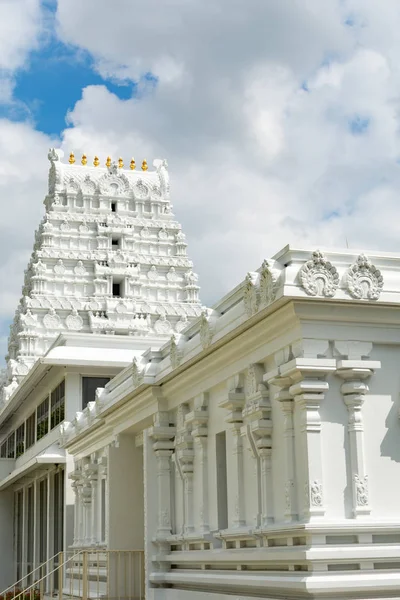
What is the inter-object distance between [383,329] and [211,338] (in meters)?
3.55

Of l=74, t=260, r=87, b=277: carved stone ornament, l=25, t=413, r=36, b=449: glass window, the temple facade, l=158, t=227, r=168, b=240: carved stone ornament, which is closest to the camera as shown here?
l=25, t=413, r=36, b=449: glass window

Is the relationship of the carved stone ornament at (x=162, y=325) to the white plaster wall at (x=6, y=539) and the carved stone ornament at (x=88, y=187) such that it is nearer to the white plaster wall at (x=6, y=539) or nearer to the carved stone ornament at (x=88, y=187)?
the carved stone ornament at (x=88, y=187)

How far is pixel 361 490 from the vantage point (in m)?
13.9

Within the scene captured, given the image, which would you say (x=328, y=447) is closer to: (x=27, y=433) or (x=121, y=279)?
(x=27, y=433)

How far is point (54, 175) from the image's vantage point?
57.8 metres

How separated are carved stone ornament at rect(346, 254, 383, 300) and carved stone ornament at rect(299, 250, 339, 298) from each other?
0.25 meters

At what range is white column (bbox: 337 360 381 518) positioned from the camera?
1389 cm

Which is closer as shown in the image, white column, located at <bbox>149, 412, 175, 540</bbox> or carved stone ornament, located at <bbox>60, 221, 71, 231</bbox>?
white column, located at <bbox>149, 412, 175, 540</bbox>

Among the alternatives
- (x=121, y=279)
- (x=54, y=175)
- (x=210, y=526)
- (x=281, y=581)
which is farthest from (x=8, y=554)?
(x=281, y=581)

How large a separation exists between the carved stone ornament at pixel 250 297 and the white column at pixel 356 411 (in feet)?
5.16

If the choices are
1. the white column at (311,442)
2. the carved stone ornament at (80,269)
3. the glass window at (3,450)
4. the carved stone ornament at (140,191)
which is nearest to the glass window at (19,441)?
the glass window at (3,450)

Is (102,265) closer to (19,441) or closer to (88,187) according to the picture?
(88,187)

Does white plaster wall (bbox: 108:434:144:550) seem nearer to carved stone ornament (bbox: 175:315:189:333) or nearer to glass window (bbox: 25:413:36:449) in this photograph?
glass window (bbox: 25:413:36:449)

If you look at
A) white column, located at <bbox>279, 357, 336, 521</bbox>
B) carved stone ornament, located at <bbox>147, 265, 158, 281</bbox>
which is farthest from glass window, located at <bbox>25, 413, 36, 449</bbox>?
white column, located at <bbox>279, 357, 336, 521</bbox>
